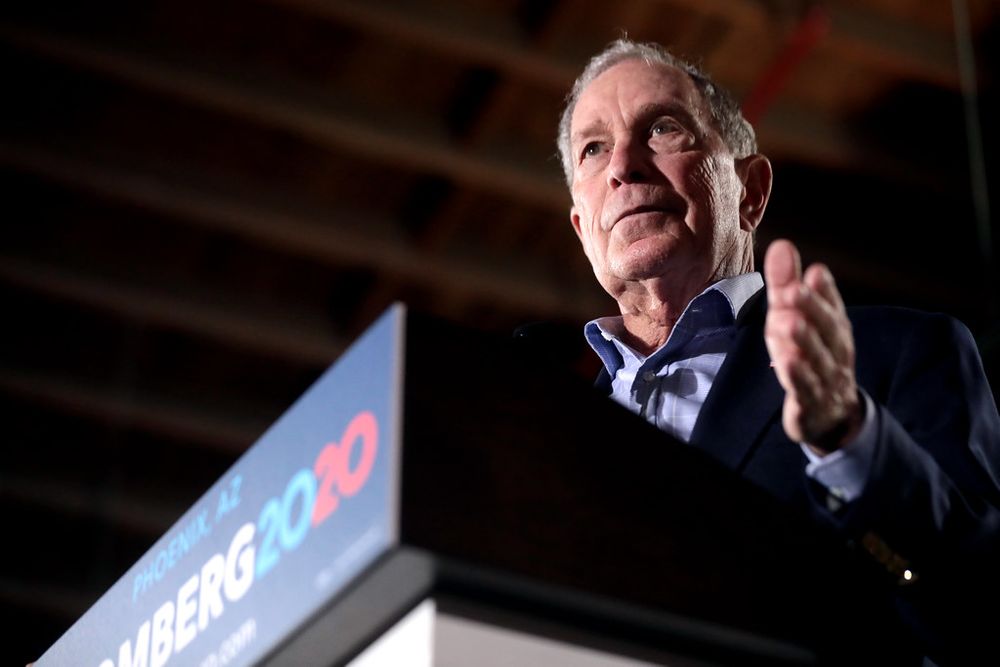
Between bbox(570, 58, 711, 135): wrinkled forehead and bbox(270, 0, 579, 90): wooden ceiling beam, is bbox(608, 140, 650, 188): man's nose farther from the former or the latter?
bbox(270, 0, 579, 90): wooden ceiling beam

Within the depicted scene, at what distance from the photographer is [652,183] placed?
1.65m

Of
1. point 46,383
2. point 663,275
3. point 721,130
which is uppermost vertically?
point 46,383

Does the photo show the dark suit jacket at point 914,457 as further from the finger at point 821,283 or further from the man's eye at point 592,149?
the man's eye at point 592,149

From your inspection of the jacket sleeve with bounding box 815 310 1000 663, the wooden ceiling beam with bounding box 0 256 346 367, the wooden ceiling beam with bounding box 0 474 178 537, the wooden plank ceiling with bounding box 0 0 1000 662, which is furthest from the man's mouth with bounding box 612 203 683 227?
Result: the wooden ceiling beam with bounding box 0 474 178 537

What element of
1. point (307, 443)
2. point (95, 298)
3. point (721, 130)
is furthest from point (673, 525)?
point (95, 298)

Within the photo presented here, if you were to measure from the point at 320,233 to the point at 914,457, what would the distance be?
4711 millimetres

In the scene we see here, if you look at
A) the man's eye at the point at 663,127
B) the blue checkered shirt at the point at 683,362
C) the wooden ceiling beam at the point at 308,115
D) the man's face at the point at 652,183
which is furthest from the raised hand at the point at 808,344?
the wooden ceiling beam at the point at 308,115

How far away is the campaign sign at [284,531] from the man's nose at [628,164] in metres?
0.79

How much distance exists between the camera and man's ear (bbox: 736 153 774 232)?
6.13 ft

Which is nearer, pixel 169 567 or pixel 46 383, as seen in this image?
pixel 169 567

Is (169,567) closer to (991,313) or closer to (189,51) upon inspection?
(189,51)

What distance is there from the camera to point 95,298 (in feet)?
18.7

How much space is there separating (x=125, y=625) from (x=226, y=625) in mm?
167

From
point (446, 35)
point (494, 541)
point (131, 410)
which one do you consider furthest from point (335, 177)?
point (494, 541)
